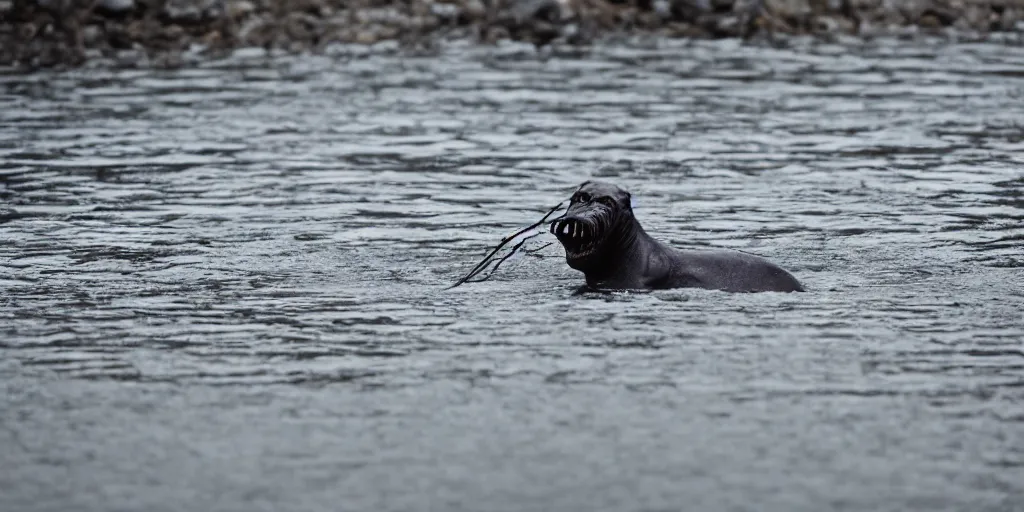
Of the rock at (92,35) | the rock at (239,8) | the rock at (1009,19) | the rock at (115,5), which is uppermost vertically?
the rock at (115,5)

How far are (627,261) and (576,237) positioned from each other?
1.63ft

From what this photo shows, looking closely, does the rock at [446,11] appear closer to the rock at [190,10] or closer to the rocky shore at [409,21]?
the rocky shore at [409,21]

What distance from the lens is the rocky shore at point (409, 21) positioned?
27562 millimetres

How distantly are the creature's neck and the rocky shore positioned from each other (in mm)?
16083

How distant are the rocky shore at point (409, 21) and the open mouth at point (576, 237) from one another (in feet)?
53.3

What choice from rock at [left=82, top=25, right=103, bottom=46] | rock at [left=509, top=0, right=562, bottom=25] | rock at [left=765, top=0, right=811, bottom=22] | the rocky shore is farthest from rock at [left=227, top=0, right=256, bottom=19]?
rock at [left=765, top=0, right=811, bottom=22]

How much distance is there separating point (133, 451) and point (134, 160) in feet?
36.3

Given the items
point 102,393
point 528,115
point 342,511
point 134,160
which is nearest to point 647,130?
point 528,115

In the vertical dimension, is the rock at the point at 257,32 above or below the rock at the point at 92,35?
below

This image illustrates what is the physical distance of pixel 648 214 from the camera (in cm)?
1574

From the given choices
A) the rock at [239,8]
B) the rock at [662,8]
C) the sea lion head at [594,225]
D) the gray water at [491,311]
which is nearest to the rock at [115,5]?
the rock at [239,8]

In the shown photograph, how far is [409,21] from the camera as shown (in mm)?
29422

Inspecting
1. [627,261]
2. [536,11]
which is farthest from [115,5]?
[627,261]

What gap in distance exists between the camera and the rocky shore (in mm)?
27562
